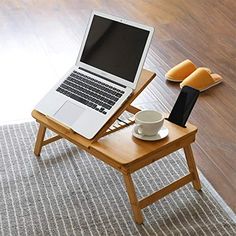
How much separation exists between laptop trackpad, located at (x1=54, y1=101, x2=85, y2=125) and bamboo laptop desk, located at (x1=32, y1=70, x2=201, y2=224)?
1.1 inches

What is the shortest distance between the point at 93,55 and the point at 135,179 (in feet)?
1.80

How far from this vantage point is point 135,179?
2.23 meters

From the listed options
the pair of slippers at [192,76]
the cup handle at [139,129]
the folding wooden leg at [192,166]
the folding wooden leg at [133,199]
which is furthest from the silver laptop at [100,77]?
the pair of slippers at [192,76]

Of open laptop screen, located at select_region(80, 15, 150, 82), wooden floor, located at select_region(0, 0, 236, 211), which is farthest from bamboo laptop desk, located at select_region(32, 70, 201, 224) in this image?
wooden floor, located at select_region(0, 0, 236, 211)

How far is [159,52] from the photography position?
3430 mm

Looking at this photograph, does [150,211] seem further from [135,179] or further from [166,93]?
[166,93]

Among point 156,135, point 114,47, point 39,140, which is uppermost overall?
point 114,47

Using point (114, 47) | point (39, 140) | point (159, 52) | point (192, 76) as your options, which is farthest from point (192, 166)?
point (159, 52)

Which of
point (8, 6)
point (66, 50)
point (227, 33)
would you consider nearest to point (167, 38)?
point (227, 33)

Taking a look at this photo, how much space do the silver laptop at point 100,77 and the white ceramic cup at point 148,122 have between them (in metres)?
0.10

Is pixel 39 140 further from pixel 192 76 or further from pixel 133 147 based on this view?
pixel 192 76

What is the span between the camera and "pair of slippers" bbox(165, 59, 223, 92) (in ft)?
9.66

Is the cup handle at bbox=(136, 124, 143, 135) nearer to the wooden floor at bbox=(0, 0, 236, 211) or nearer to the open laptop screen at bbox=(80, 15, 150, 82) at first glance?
the open laptop screen at bbox=(80, 15, 150, 82)

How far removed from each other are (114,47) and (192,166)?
22.2 inches
